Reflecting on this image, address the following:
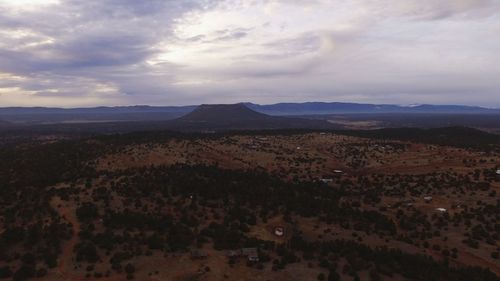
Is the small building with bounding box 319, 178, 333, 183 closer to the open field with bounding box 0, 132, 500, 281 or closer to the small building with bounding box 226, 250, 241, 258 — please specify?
the open field with bounding box 0, 132, 500, 281

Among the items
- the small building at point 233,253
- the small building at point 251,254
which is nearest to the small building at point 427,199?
the small building at point 251,254

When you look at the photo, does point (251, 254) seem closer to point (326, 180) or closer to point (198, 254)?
point (198, 254)

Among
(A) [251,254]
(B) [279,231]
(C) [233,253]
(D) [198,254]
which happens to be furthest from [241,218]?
(D) [198,254]

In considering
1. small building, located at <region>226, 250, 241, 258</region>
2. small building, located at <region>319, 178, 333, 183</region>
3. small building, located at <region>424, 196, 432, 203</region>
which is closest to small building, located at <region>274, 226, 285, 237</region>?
small building, located at <region>226, 250, 241, 258</region>

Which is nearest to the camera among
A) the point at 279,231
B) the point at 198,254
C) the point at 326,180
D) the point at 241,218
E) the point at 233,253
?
the point at 198,254

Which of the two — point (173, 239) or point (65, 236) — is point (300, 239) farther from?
point (65, 236)

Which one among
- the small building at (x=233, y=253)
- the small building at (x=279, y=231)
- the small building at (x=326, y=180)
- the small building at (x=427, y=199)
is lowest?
the small building at (x=279, y=231)

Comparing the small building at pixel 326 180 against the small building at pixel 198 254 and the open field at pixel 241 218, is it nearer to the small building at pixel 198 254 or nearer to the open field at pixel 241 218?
the open field at pixel 241 218

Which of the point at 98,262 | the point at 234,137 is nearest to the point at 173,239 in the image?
the point at 98,262
